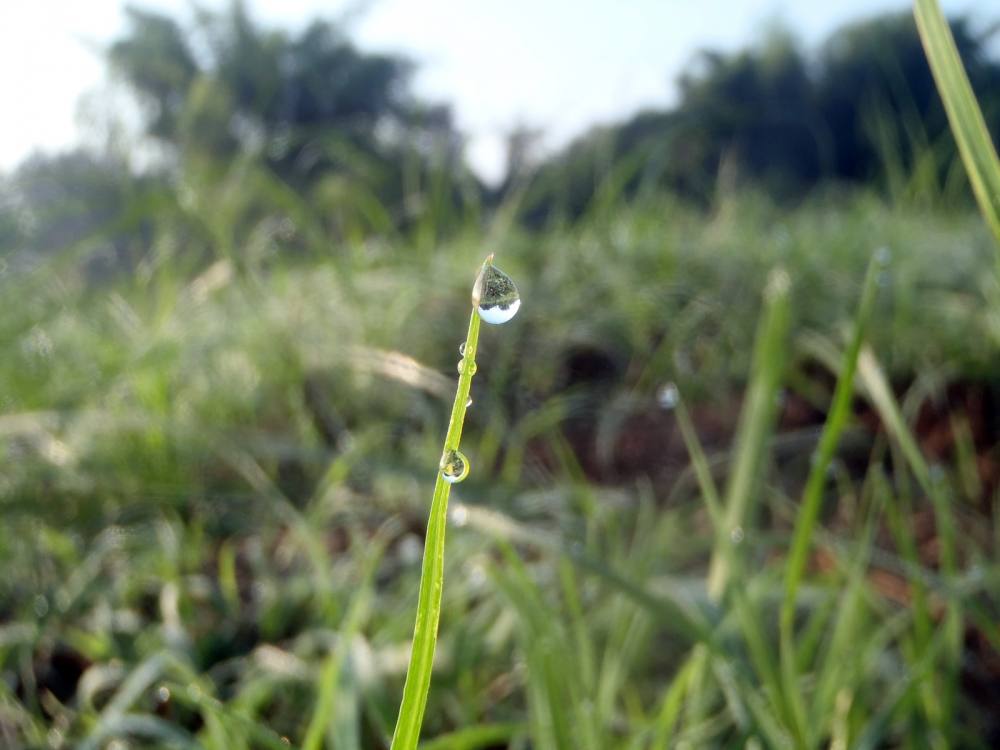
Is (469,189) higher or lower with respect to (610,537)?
higher

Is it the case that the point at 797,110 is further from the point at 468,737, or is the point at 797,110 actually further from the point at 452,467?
the point at 452,467

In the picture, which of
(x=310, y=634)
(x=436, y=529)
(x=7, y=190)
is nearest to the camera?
(x=436, y=529)

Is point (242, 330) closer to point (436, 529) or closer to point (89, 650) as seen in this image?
point (89, 650)

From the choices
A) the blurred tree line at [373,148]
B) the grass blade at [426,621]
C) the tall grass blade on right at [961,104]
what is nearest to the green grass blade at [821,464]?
the tall grass blade on right at [961,104]

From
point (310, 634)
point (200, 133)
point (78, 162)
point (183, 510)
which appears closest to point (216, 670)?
point (310, 634)

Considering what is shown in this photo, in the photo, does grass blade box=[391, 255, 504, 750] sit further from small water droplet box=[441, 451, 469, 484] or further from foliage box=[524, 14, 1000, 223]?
foliage box=[524, 14, 1000, 223]

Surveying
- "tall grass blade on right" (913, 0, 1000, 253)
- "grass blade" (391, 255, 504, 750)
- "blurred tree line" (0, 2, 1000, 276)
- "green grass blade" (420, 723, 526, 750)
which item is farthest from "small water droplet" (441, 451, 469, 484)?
"blurred tree line" (0, 2, 1000, 276)

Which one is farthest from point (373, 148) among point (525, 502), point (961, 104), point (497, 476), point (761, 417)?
point (961, 104)

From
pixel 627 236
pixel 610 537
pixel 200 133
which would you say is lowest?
pixel 610 537
